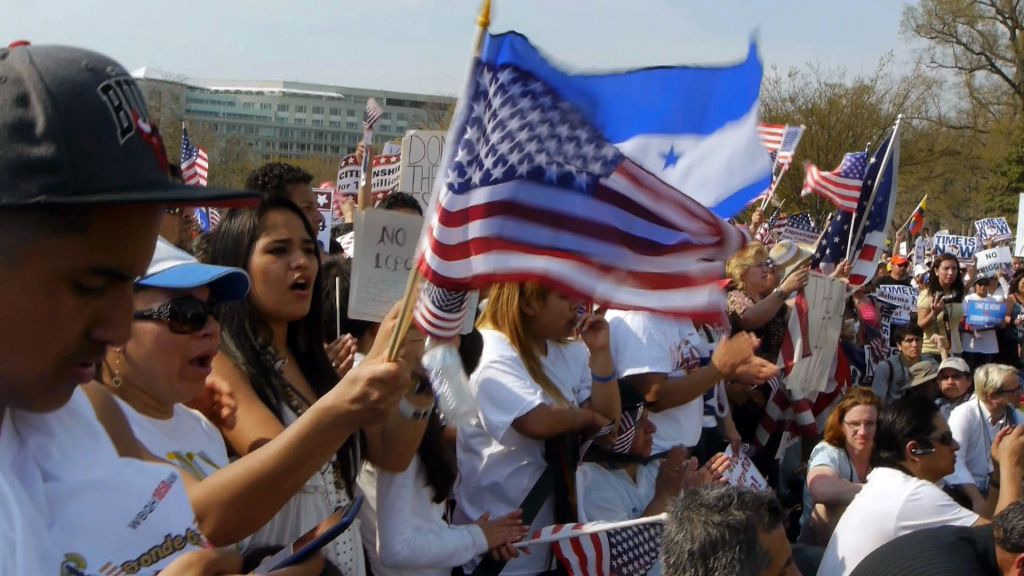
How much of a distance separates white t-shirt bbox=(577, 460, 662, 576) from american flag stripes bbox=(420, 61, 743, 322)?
60.4 inches

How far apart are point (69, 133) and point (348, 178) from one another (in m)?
8.67

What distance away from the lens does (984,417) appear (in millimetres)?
7059

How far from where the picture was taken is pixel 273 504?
225 centimetres

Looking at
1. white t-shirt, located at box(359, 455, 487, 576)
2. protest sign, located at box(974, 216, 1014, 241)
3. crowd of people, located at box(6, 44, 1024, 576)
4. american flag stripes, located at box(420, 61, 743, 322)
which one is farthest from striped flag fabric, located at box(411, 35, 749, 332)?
protest sign, located at box(974, 216, 1014, 241)

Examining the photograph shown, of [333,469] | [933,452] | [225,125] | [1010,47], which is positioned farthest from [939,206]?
[333,469]

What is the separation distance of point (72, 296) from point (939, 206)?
46194mm

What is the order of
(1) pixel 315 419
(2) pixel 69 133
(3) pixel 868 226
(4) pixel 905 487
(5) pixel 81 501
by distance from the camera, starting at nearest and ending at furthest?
(2) pixel 69 133 < (5) pixel 81 501 < (1) pixel 315 419 < (4) pixel 905 487 < (3) pixel 868 226

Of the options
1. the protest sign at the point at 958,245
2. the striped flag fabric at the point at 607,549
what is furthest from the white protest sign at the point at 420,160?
the protest sign at the point at 958,245

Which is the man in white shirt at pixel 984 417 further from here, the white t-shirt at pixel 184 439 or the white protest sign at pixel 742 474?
the white t-shirt at pixel 184 439

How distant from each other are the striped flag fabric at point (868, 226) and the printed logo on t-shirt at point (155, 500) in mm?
6235

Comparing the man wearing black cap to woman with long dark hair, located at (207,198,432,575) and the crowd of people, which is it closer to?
the crowd of people

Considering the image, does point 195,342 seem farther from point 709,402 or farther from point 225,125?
point 225,125

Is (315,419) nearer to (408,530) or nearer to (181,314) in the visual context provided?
(181,314)

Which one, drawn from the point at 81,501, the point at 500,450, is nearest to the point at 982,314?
the point at 500,450
